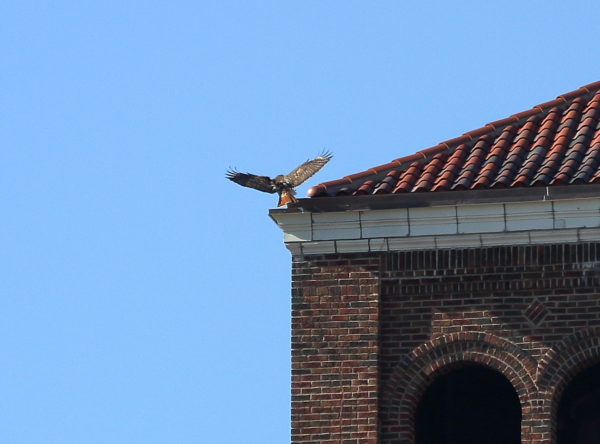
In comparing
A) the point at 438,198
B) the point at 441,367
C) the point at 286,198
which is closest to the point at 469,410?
the point at 441,367

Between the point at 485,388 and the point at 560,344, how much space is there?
1.44 metres

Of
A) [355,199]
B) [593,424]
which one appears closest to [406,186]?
[355,199]

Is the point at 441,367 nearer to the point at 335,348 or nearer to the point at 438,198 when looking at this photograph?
the point at 335,348

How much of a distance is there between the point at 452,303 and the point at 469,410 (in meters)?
1.24

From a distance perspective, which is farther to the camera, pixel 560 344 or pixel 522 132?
pixel 522 132

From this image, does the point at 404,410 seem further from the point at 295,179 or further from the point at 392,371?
the point at 295,179

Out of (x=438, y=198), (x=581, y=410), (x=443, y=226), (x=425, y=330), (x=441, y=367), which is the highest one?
(x=438, y=198)

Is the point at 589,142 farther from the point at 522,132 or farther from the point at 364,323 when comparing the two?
the point at 364,323

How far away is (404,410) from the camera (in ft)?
104

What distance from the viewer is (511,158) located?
108 feet

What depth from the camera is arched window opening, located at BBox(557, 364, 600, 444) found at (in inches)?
1260

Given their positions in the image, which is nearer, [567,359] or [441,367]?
[567,359]

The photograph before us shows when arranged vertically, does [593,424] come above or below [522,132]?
below

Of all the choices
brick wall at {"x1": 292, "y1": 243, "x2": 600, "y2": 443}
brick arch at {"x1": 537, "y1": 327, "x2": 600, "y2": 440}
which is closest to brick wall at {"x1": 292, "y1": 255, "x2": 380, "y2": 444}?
brick wall at {"x1": 292, "y1": 243, "x2": 600, "y2": 443}
